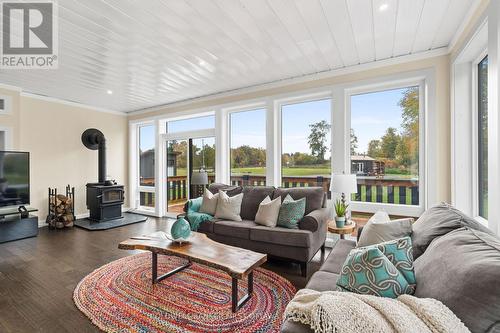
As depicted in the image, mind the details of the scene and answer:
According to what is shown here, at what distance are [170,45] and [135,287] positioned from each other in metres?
2.71

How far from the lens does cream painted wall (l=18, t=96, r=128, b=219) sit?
4699mm

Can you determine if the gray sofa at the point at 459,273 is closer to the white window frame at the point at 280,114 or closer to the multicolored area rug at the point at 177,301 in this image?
the multicolored area rug at the point at 177,301

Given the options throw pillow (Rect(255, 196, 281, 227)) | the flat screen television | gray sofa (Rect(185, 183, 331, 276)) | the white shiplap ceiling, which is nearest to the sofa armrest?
gray sofa (Rect(185, 183, 331, 276))

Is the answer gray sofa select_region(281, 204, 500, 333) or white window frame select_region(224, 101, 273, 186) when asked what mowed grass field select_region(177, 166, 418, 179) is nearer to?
white window frame select_region(224, 101, 273, 186)

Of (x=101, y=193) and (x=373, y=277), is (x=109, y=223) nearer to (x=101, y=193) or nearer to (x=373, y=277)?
(x=101, y=193)

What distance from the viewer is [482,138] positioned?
2547 millimetres

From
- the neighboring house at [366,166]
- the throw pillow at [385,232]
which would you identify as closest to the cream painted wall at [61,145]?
the neighboring house at [366,166]

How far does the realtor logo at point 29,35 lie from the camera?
218cm

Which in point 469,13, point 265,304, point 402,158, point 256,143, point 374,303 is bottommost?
point 265,304

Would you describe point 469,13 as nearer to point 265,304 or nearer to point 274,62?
point 274,62

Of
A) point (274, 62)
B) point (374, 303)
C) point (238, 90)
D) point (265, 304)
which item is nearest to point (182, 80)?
point (238, 90)

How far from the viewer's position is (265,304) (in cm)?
215

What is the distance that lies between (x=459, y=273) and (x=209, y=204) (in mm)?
3219

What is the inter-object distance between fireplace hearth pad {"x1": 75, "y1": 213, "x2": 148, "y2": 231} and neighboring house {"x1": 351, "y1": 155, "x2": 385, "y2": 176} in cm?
447
